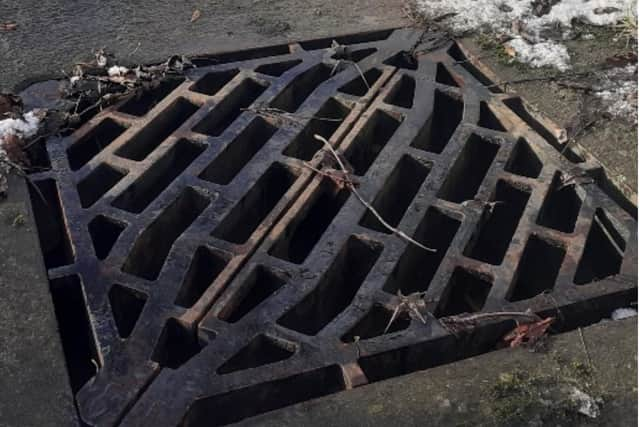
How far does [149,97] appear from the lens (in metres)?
2.78

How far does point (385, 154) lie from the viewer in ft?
8.03

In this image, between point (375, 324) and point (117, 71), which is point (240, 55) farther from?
point (375, 324)

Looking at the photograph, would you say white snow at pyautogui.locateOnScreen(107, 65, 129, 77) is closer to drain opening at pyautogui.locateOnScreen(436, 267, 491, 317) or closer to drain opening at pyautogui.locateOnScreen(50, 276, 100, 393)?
drain opening at pyautogui.locateOnScreen(50, 276, 100, 393)

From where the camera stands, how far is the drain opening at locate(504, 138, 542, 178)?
248 centimetres

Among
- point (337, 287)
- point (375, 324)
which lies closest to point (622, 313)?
point (375, 324)

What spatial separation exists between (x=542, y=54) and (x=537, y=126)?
439 millimetres

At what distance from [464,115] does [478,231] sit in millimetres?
570

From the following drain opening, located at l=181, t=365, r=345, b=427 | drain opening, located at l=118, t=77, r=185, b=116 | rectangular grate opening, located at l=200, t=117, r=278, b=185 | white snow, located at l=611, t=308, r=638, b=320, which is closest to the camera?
drain opening, located at l=181, t=365, r=345, b=427

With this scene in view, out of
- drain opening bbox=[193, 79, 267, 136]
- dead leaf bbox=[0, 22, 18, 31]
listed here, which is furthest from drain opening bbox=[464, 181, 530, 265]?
dead leaf bbox=[0, 22, 18, 31]

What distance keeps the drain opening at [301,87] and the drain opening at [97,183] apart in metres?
0.64

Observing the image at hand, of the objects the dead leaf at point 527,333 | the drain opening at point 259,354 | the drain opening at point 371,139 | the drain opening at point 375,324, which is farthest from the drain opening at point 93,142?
the dead leaf at point 527,333

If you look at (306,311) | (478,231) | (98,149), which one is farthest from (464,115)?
(98,149)

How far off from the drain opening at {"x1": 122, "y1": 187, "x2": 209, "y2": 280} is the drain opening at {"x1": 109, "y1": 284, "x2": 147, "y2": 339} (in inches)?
3.5

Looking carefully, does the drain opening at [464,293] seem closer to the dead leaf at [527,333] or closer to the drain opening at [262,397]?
the dead leaf at [527,333]
